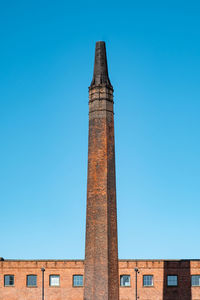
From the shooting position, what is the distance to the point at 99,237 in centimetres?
3112

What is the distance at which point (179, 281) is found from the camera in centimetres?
4638

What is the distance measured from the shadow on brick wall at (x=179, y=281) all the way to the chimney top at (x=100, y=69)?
788 inches

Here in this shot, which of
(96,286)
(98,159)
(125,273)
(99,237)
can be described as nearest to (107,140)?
(98,159)

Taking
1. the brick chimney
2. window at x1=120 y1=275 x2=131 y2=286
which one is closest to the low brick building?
window at x1=120 y1=275 x2=131 y2=286

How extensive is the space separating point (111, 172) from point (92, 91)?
5450 mm

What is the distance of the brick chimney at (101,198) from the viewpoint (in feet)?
101

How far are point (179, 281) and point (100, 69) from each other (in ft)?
71.7

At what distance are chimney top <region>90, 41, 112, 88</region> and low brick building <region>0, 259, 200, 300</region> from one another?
756 inches

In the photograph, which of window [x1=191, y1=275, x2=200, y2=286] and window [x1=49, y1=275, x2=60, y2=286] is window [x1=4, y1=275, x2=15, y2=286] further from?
window [x1=191, y1=275, x2=200, y2=286]

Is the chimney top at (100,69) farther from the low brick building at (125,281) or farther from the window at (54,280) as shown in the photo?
the window at (54,280)

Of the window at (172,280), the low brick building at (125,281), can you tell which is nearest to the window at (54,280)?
the low brick building at (125,281)

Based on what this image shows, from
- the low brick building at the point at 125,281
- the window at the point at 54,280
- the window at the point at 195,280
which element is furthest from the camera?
the window at the point at 54,280

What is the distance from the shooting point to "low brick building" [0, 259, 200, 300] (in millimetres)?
46375

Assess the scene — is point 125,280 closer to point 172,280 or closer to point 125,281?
point 125,281
